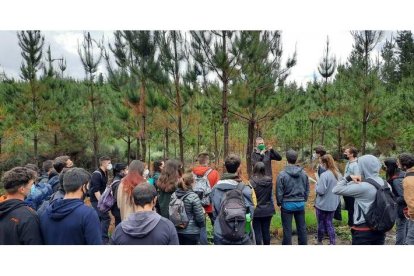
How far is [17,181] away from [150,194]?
3.15 feet

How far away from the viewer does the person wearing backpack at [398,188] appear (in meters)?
4.14

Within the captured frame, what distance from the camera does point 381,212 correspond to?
3.19 m

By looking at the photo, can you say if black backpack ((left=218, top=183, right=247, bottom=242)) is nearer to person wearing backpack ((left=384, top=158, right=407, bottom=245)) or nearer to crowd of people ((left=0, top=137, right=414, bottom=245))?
crowd of people ((left=0, top=137, right=414, bottom=245))

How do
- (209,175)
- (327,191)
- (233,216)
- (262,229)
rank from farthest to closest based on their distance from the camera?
1. (327,191)
2. (262,229)
3. (209,175)
4. (233,216)

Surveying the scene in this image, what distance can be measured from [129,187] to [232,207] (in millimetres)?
1079

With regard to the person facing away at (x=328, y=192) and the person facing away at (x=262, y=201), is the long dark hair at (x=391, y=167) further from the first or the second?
the person facing away at (x=262, y=201)

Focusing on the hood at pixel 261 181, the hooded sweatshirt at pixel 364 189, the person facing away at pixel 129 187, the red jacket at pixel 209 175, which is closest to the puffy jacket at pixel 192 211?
the person facing away at pixel 129 187

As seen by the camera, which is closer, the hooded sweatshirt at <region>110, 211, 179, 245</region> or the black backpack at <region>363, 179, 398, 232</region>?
the hooded sweatshirt at <region>110, 211, 179, 245</region>

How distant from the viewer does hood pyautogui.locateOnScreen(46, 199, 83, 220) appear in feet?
7.90

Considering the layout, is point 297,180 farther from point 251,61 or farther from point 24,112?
point 24,112

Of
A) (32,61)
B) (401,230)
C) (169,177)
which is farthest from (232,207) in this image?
(32,61)

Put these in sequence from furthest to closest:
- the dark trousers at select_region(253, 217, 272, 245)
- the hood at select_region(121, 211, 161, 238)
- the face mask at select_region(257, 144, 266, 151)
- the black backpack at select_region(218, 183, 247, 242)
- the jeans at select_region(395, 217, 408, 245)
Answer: the face mask at select_region(257, 144, 266, 151) < the dark trousers at select_region(253, 217, 272, 245) < the jeans at select_region(395, 217, 408, 245) < the black backpack at select_region(218, 183, 247, 242) < the hood at select_region(121, 211, 161, 238)

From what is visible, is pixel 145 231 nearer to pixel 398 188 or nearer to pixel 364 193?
pixel 364 193

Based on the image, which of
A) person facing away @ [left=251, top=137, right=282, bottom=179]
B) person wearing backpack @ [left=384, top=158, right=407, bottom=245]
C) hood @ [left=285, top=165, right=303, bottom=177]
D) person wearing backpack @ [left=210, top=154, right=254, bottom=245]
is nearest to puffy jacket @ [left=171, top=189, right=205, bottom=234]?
person wearing backpack @ [left=210, top=154, right=254, bottom=245]
